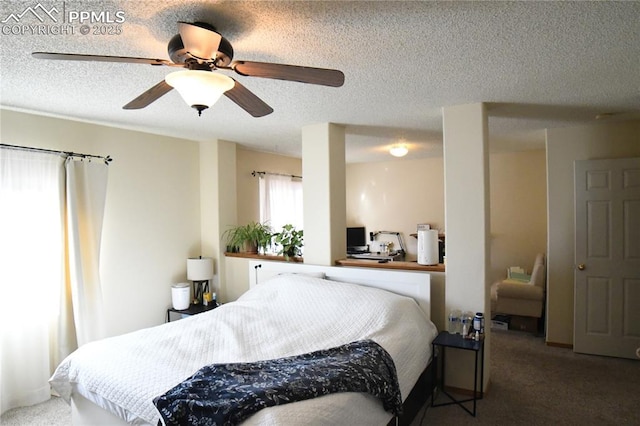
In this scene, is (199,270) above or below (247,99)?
below

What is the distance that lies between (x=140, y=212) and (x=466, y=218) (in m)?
3.27

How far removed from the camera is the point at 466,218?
119 inches

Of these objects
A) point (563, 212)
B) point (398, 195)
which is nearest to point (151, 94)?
point (563, 212)

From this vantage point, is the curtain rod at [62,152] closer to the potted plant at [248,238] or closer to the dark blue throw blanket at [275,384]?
the potted plant at [248,238]

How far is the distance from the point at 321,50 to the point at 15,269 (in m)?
2.99

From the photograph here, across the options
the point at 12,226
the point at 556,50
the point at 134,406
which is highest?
the point at 556,50

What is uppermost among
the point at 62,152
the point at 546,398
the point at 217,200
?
the point at 62,152

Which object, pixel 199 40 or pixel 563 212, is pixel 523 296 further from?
pixel 199 40

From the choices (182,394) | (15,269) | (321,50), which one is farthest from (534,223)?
(15,269)

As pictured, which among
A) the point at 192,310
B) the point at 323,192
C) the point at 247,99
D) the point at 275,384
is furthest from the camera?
the point at 192,310

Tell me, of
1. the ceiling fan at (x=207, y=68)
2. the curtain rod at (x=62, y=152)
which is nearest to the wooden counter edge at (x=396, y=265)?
the ceiling fan at (x=207, y=68)

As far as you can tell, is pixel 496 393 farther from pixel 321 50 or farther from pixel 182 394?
pixel 321 50

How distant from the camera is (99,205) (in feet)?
11.5

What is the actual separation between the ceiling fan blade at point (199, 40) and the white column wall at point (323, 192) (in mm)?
2143
